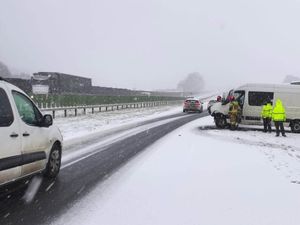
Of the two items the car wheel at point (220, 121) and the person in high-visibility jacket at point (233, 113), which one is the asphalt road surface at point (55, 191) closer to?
the person in high-visibility jacket at point (233, 113)

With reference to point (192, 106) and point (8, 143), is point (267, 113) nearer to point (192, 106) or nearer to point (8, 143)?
point (8, 143)

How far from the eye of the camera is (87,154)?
1156 cm

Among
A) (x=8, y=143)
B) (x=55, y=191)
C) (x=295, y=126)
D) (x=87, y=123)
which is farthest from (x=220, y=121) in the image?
(x=8, y=143)

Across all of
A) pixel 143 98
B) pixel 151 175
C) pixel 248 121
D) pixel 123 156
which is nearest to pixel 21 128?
pixel 151 175

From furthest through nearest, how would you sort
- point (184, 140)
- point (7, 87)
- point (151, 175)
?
point (184, 140) → point (151, 175) → point (7, 87)

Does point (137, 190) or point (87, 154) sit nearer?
point (137, 190)

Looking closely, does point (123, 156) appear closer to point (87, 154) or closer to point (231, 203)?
point (87, 154)

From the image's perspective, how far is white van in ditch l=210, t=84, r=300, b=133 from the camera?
2173cm

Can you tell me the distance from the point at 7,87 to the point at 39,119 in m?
1.25

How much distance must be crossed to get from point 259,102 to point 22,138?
57.5 ft

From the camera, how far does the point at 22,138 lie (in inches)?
249

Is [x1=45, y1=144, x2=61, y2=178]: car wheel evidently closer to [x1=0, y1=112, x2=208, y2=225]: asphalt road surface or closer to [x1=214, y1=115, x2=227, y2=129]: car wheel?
[x1=0, y1=112, x2=208, y2=225]: asphalt road surface

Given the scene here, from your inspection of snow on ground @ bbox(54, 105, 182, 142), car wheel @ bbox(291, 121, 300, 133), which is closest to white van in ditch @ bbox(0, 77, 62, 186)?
snow on ground @ bbox(54, 105, 182, 142)

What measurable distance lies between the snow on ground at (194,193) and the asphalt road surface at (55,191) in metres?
0.26
